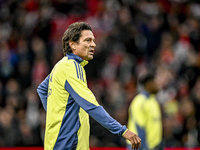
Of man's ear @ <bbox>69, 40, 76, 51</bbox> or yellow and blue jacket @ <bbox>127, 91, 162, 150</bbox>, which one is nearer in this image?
man's ear @ <bbox>69, 40, 76, 51</bbox>

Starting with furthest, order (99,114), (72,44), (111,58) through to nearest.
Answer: (111,58) < (72,44) < (99,114)

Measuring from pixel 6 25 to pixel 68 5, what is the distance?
1921 mm

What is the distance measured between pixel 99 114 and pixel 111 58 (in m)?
6.42

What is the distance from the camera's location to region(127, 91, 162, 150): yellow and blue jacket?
532cm

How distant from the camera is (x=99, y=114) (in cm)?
322

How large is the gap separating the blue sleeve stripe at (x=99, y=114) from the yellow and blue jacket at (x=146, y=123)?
2.17m

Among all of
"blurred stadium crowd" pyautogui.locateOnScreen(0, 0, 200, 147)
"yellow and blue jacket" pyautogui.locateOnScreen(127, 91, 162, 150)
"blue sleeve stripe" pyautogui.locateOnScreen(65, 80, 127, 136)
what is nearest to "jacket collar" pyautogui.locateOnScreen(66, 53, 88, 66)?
"blue sleeve stripe" pyautogui.locateOnScreen(65, 80, 127, 136)

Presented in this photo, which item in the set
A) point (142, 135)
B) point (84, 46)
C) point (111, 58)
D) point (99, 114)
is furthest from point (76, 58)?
point (111, 58)

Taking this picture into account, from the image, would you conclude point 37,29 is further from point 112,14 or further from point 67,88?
point 67,88

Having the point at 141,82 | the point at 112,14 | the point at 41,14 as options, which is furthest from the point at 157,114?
the point at 41,14

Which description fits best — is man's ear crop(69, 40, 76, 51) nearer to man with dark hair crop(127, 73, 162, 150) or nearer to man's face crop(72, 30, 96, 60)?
man's face crop(72, 30, 96, 60)

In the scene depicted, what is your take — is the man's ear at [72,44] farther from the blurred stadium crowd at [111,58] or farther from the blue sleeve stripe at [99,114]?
the blurred stadium crowd at [111,58]

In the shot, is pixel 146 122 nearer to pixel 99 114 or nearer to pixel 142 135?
pixel 142 135

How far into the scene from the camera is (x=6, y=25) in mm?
11234
